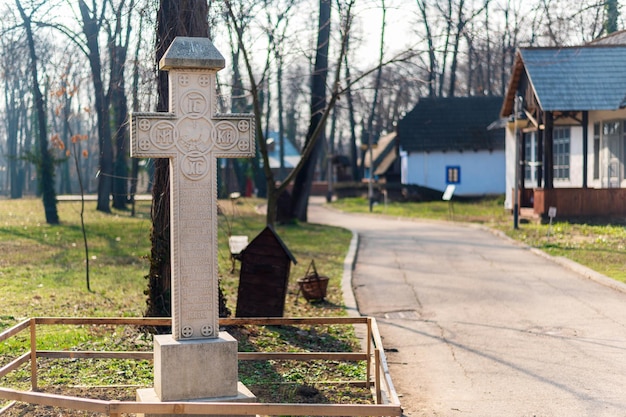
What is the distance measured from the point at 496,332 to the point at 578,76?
17.3 meters

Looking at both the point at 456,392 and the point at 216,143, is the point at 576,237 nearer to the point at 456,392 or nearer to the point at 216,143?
the point at 456,392

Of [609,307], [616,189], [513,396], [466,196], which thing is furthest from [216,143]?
[466,196]

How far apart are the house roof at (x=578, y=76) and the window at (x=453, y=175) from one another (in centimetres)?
1995

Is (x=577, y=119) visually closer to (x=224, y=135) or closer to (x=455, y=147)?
(x=224, y=135)

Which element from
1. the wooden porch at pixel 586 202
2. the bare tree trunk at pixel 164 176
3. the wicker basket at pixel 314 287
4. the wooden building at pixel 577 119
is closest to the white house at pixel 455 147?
the wooden building at pixel 577 119

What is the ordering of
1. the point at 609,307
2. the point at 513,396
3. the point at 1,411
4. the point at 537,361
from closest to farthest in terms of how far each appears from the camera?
the point at 1,411, the point at 513,396, the point at 537,361, the point at 609,307

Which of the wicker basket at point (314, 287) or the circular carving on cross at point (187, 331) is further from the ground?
the circular carving on cross at point (187, 331)

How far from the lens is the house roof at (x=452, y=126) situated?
4838 centimetres

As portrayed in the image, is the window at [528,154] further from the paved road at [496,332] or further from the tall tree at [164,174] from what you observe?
the tall tree at [164,174]

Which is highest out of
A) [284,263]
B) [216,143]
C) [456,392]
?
[216,143]

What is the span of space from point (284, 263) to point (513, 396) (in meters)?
4.13

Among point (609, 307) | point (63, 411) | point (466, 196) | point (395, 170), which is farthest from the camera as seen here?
point (395, 170)

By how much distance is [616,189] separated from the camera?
988 inches

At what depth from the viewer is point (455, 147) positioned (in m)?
48.3
